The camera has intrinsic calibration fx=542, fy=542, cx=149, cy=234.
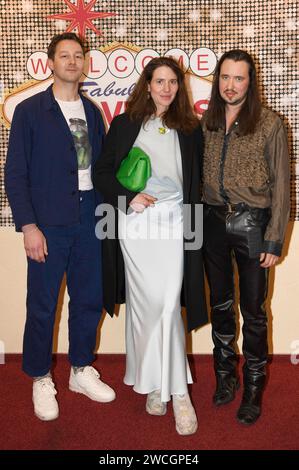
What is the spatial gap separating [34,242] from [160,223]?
0.60m

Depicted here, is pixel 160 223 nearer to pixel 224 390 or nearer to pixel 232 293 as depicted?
pixel 232 293

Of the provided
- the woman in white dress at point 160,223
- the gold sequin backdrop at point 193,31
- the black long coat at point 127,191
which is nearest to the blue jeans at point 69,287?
the black long coat at point 127,191

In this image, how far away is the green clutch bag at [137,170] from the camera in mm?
2379

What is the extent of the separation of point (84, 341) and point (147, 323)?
504mm

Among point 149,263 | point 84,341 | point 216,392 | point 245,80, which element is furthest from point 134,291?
point 245,80

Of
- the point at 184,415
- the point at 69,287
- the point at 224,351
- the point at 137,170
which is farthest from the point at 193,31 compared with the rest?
the point at 184,415

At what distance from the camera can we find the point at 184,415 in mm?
2488

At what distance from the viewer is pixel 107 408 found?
276 centimetres

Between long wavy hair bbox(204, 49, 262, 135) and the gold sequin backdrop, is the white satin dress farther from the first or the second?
the gold sequin backdrop

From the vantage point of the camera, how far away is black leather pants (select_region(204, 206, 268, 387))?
2.50 metres

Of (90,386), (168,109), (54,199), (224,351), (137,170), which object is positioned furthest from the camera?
(90,386)

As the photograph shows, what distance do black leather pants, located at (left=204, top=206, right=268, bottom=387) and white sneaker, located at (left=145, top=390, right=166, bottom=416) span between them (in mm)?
405

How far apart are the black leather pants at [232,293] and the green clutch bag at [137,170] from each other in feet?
1.24

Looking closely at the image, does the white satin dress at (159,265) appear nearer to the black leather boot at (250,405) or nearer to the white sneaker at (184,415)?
the white sneaker at (184,415)
